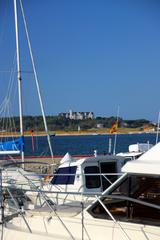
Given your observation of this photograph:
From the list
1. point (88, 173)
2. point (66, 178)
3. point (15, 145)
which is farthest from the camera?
point (15, 145)

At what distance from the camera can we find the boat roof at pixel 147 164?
6754 millimetres

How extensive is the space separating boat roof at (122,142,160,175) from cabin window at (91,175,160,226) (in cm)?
23

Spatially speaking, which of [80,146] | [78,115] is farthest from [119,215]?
[80,146]

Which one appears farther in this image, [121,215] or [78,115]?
[78,115]

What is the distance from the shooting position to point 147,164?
22.5ft

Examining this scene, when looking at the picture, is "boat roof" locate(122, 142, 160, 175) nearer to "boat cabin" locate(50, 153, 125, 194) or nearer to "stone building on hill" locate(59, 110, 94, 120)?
"boat cabin" locate(50, 153, 125, 194)

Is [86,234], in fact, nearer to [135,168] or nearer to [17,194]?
[135,168]

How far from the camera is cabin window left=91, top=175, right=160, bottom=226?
22.7 feet

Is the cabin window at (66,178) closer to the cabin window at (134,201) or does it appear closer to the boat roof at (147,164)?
the cabin window at (134,201)

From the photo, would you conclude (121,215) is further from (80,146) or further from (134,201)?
(80,146)

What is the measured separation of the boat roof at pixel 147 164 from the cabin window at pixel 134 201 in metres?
0.23

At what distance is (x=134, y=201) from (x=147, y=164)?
540mm

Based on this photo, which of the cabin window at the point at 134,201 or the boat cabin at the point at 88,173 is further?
the boat cabin at the point at 88,173

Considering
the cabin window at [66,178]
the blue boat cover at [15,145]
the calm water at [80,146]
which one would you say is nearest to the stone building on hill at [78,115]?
the calm water at [80,146]
